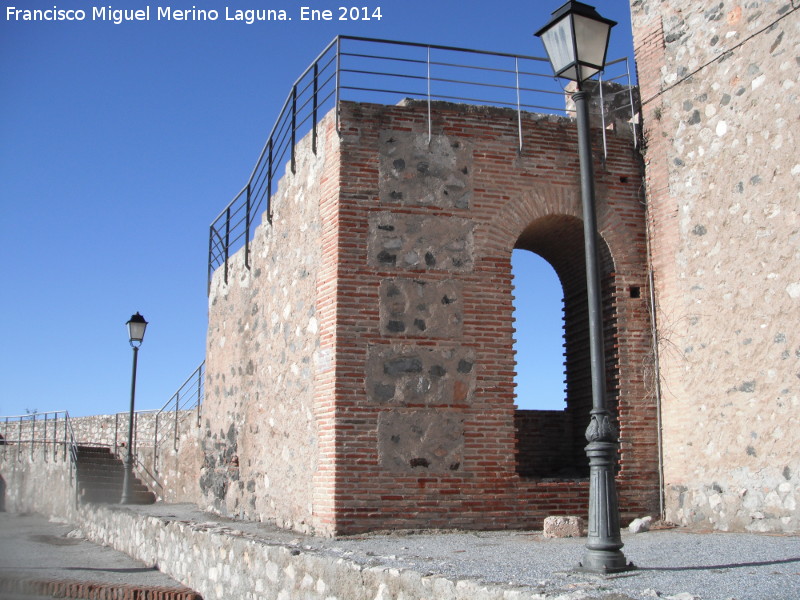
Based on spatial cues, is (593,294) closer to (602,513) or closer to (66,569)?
(602,513)

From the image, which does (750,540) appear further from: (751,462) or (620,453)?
(620,453)

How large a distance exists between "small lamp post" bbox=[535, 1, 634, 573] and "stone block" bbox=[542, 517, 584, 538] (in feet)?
6.93

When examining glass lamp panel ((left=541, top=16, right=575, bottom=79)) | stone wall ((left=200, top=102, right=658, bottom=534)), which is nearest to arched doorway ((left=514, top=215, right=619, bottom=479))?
stone wall ((left=200, top=102, right=658, bottom=534))

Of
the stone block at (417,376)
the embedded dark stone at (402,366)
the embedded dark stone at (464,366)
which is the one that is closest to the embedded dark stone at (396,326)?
the stone block at (417,376)

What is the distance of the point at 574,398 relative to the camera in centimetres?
1068

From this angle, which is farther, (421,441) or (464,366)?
(464,366)

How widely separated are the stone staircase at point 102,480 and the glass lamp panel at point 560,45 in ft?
45.1

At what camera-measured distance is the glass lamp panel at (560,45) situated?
578cm

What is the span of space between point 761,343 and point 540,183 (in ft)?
10.0

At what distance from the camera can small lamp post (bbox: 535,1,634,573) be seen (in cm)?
530

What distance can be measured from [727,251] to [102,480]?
46.6 ft

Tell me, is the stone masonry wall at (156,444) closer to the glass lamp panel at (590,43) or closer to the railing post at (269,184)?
the railing post at (269,184)

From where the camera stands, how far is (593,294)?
565cm

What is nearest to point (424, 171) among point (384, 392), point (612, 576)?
point (384, 392)
